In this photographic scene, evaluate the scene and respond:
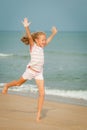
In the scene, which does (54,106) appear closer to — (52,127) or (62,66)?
(52,127)

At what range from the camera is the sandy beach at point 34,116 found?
4656 millimetres

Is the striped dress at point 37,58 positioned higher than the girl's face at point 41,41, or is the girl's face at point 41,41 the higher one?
the girl's face at point 41,41

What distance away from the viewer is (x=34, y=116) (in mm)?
5203

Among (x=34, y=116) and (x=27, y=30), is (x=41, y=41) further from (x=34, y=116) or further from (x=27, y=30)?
(x=34, y=116)

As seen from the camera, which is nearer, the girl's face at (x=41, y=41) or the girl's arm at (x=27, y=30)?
the girl's arm at (x=27, y=30)

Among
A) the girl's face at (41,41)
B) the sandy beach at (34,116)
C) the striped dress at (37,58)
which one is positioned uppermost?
the girl's face at (41,41)

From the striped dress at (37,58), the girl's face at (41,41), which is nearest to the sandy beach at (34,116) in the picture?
the striped dress at (37,58)

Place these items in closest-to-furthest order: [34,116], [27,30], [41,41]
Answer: [27,30] → [41,41] → [34,116]

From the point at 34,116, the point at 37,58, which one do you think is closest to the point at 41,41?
the point at 37,58

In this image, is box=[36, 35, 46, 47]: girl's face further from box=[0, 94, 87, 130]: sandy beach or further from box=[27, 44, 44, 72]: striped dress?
box=[0, 94, 87, 130]: sandy beach

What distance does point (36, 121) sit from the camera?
193 inches

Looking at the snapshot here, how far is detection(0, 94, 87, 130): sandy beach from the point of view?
4.66m

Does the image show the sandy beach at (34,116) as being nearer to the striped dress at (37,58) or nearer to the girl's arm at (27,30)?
the striped dress at (37,58)

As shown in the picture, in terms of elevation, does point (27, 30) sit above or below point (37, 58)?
above
